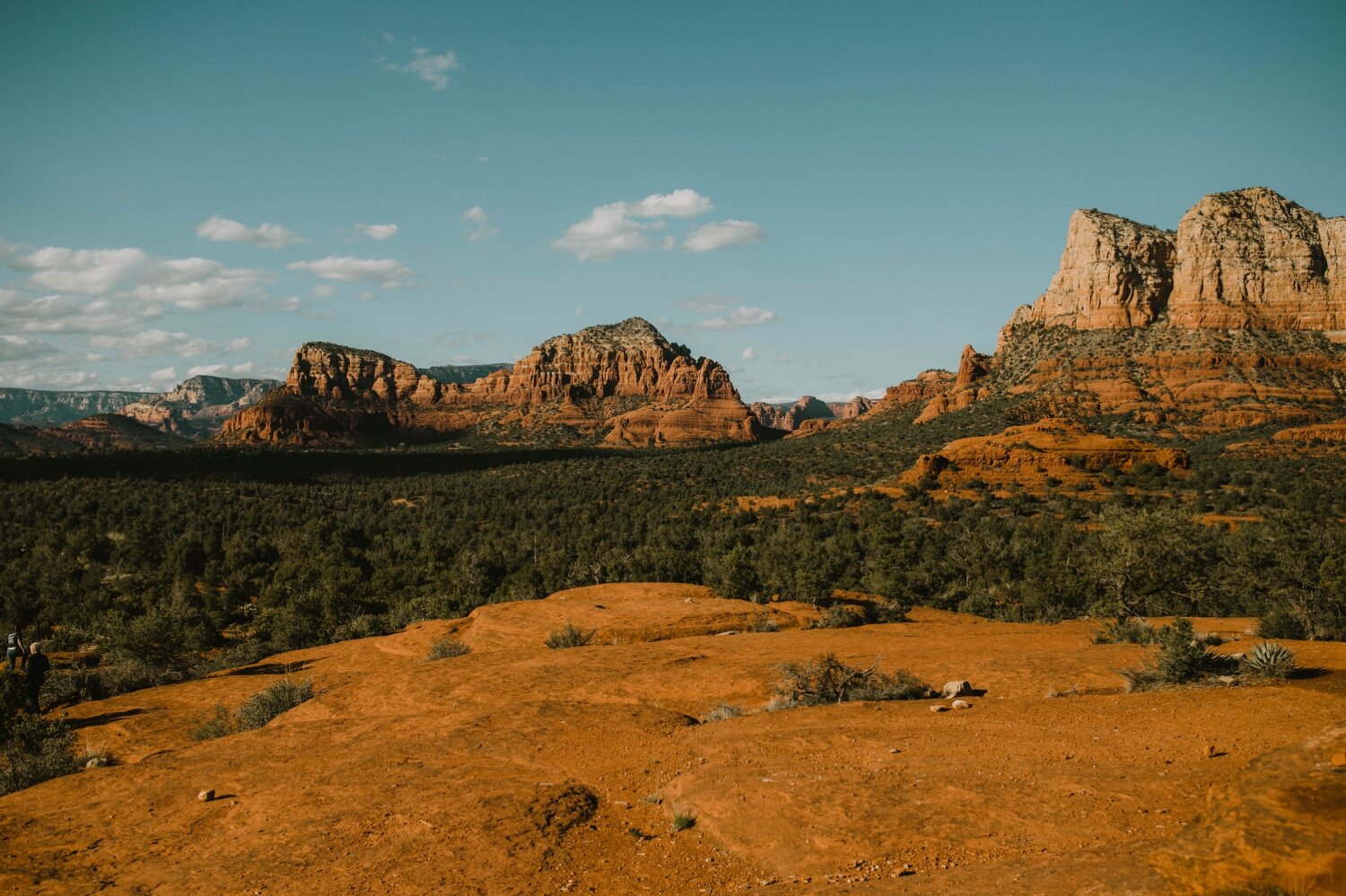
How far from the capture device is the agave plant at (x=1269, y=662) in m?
11.8

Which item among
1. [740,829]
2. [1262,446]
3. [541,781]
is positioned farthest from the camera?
[1262,446]

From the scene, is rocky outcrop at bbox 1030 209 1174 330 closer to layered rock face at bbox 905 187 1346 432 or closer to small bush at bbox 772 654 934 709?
layered rock face at bbox 905 187 1346 432

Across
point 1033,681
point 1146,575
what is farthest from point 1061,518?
point 1033,681

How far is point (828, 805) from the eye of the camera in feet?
29.9

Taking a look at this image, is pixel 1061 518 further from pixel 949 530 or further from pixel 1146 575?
pixel 1146 575

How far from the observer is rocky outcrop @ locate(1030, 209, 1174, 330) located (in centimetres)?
10562

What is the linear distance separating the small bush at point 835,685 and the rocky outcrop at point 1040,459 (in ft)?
179

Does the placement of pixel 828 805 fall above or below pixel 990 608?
above

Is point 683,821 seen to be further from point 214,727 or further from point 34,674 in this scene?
point 34,674

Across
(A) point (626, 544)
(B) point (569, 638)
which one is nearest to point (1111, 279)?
(A) point (626, 544)

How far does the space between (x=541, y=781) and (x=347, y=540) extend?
55.5 metres

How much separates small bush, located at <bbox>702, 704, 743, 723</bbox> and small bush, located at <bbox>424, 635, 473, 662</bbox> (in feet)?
33.7

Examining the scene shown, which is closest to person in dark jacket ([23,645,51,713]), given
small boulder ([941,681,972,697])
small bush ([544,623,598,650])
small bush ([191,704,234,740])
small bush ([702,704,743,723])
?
small bush ([191,704,234,740])

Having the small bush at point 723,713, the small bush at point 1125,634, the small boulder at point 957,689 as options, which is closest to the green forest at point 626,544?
the small bush at point 1125,634
